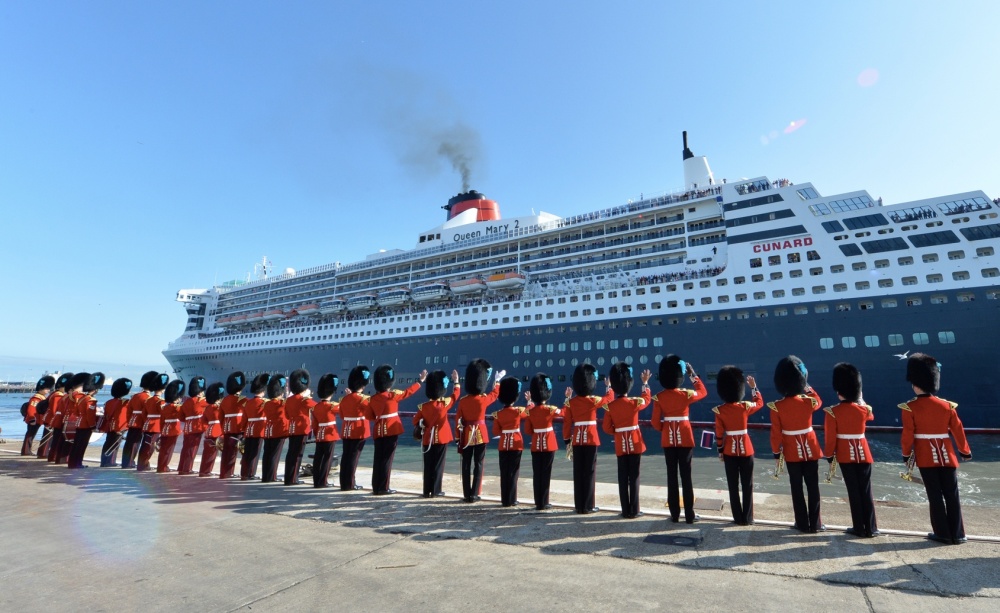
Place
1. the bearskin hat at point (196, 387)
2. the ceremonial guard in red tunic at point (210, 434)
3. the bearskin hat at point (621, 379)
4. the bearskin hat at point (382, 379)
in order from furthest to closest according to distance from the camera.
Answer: the bearskin hat at point (196, 387), the ceremonial guard in red tunic at point (210, 434), the bearskin hat at point (382, 379), the bearskin hat at point (621, 379)

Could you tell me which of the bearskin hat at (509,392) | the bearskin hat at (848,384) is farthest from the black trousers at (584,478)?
the bearskin hat at (848,384)

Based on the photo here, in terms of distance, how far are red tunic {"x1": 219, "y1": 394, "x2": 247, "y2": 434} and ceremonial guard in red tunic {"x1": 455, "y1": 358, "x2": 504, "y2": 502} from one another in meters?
4.62

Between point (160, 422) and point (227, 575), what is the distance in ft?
25.5

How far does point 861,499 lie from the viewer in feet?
14.5

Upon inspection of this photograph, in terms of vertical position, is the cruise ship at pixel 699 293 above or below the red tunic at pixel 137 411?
above

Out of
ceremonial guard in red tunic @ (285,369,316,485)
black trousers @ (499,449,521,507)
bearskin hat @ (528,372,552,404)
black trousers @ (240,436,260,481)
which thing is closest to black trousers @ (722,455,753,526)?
bearskin hat @ (528,372,552,404)

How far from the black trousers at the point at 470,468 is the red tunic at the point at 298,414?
308 cm

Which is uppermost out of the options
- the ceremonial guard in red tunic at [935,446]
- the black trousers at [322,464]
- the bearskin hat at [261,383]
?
the bearskin hat at [261,383]

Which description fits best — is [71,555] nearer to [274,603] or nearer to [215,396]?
[274,603]

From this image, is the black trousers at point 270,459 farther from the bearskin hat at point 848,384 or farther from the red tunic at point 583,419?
the bearskin hat at point 848,384

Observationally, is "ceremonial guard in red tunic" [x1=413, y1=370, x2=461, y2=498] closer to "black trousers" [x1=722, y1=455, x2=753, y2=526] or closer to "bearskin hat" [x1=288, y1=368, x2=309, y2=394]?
"bearskin hat" [x1=288, y1=368, x2=309, y2=394]

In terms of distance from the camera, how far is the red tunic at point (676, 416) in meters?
5.34

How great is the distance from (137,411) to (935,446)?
12.8m

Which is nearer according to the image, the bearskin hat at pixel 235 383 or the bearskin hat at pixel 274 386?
the bearskin hat at pixel 274 386
